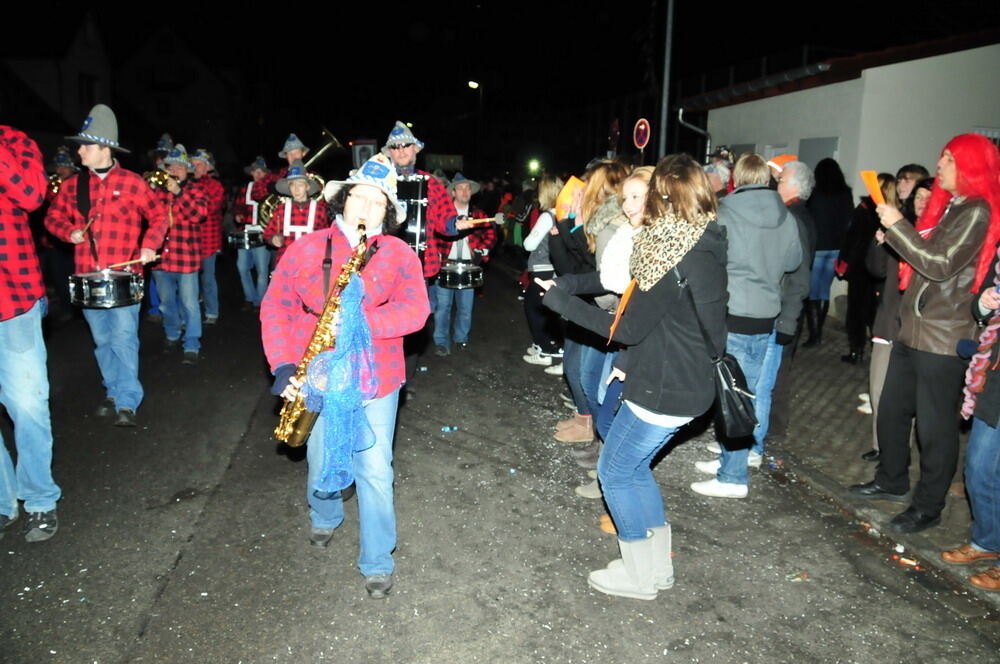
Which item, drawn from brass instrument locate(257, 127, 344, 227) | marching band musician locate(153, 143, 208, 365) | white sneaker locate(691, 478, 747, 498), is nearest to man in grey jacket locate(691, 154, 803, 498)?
A: white sneaker locate(691, 478, 747, 498)

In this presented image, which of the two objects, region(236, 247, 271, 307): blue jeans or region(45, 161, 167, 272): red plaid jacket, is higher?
region(45, 161, 167, 272): red plaid jacket

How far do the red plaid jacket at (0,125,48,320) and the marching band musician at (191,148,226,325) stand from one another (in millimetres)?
5410

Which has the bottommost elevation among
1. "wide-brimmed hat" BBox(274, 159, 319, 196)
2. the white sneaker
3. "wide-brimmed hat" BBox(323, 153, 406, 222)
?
the white sneaker

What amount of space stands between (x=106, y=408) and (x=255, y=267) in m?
4.93

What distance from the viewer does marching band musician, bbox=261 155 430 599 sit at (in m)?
3.53

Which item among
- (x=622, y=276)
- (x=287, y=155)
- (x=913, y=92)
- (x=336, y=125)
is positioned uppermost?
(x=336, y=125)

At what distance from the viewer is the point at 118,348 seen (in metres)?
6.24

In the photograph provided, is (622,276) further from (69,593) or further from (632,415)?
(69,593)

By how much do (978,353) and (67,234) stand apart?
6.59 meters

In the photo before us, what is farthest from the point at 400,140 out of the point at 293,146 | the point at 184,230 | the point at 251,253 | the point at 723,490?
the point at 251,253

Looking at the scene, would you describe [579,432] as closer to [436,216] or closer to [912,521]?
[912,521]

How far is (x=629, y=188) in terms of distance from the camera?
13.2ft

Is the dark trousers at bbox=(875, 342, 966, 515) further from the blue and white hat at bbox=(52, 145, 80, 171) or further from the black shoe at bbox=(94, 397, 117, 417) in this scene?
the blue and white hat at bbox=(52, 145, 80, 171)

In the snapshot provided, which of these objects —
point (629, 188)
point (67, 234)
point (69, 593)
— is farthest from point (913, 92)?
point (69, 593)
